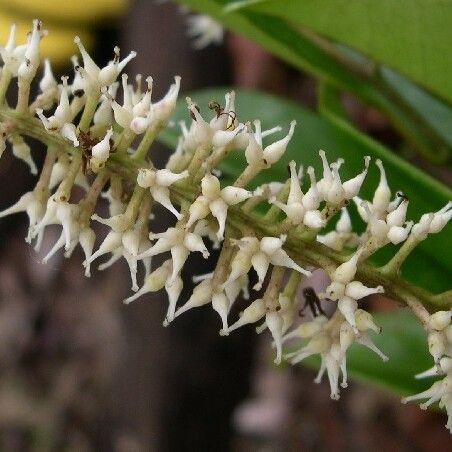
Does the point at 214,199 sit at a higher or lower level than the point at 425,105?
higher

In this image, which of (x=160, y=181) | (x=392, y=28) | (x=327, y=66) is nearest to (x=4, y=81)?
(x=160, y=181)

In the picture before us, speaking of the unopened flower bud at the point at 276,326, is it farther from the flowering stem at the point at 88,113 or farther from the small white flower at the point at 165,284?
the flowering stem at the point at 88,113

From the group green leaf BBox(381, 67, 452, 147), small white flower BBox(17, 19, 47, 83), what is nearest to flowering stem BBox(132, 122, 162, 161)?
small white flower BBox(17, 19, 47, 83)

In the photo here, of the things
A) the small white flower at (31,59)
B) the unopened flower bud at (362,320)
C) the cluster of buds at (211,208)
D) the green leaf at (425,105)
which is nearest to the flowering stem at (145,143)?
the cluster of buds at (211,208)

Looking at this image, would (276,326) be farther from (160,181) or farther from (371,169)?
(371,169)

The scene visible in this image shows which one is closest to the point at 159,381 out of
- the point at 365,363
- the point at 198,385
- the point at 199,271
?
the point at 198,385

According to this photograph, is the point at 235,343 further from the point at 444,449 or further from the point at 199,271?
the point at 444,449
